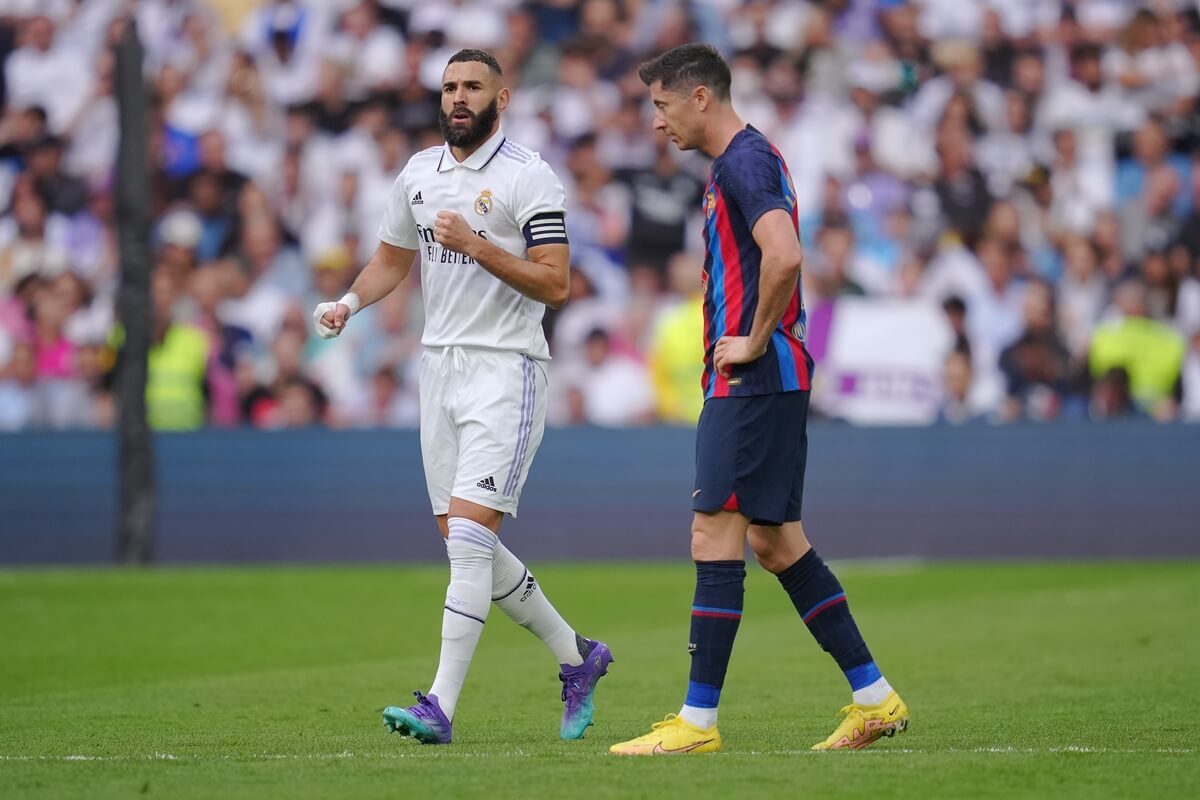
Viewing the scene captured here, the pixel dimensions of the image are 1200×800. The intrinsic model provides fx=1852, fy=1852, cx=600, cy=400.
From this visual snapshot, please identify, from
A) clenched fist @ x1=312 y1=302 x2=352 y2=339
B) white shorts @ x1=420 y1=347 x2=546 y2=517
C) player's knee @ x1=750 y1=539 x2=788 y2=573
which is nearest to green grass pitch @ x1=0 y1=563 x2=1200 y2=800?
player's knee @ x1=750 y1=539 x2=788 y2=573

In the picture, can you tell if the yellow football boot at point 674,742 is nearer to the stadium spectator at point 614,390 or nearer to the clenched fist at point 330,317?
the clenched fist at point 330,317

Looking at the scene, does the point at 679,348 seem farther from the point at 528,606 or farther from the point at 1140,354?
the point at 528,606

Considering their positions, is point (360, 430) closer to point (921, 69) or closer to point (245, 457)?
point (245, 457)

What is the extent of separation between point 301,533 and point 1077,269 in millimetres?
8275

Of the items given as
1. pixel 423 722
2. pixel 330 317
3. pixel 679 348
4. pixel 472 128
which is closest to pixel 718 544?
pixel 423 722

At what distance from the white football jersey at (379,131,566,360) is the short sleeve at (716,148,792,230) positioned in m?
0.93

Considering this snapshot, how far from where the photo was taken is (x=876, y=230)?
19.0 metres

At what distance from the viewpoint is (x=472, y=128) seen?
7.14m

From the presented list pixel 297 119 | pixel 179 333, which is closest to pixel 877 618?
pixel 179 333

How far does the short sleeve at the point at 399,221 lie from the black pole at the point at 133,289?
34.8 feet

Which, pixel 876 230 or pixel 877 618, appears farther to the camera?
pixel 876 230

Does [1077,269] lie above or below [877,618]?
above

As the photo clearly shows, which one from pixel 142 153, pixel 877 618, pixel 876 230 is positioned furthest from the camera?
pixel 876 230

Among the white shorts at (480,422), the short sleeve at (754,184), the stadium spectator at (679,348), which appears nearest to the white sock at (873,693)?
the white shorts at (480,422)
